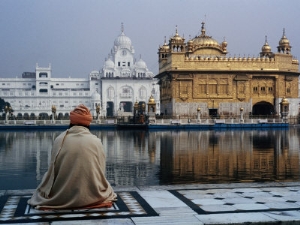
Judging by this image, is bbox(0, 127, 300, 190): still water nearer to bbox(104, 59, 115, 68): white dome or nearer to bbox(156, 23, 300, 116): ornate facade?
bbox(156, 23, 300, 116): ornate facade

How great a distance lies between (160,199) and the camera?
268 inches

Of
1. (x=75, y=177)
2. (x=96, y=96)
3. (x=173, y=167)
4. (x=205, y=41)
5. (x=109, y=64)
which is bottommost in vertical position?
(x=173, y=167)

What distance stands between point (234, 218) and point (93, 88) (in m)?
82.3

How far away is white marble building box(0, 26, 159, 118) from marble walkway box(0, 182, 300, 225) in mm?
73591

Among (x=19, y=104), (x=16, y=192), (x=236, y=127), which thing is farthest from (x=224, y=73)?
(x=19, y=104)

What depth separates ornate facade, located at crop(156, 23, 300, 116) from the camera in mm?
45375

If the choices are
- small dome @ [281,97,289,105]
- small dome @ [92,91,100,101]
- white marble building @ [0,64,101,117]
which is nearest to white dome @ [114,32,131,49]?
white marble building @ [0,64,101,117]

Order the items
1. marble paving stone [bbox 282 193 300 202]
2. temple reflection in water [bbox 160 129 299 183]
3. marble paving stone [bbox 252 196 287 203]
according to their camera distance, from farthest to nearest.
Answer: temple reflection in water [bbox 160 129 299 183]
marble paving stone [bbox 282 193 300 202]
marble paving stone [bbox 252 196 287 203]

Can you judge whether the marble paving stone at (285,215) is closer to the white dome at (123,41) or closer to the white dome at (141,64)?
the white dome at (141,64)

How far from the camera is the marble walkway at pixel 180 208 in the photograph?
218 inches

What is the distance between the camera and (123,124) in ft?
139

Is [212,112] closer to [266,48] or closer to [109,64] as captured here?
[266,48]

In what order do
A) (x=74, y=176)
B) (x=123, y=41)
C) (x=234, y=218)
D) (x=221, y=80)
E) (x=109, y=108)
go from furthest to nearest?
(x=123, y=41) < (x=109, y=108) < (x=221, y=80) < (x=74, y=176) < (x=234, y=218)

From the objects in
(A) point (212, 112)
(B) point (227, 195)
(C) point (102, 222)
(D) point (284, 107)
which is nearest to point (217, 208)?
(B) point (227, 195)
